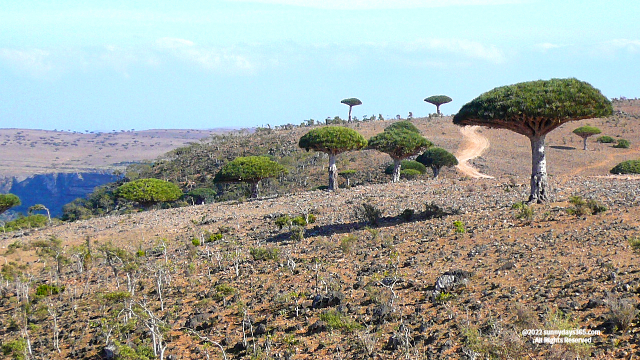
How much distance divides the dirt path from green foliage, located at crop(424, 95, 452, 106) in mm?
18014

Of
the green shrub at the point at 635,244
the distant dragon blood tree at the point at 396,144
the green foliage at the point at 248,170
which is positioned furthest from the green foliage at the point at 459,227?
the green foliage at the point at 248,170

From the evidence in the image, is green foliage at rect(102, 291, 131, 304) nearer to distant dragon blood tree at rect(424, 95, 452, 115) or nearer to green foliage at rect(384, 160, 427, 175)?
green foliage at rect(384, 160, 427, 175)

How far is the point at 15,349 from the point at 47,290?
472 cm

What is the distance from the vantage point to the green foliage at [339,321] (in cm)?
1130

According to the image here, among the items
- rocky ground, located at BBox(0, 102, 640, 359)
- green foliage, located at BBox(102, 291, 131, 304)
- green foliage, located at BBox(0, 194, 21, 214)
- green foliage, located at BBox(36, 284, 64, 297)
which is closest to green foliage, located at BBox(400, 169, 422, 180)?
rocky ground, located at BBox(0, 102, 640, 359)

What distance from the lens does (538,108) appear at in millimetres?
16188

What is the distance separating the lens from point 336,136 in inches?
1265

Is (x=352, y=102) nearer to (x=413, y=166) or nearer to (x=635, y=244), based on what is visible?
(x=413, y=166)

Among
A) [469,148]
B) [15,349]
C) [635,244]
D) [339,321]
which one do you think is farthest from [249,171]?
[469,148]

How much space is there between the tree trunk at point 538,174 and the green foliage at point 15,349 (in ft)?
48.3

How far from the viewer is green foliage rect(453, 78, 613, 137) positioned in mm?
16203

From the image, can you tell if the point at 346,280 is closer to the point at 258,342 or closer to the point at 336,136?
the point at 258,342

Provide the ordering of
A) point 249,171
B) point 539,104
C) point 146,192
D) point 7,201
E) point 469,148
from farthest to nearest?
1. point 469,148
2. point 7,201
3. point 146,192
4. point 249,171
5. point 539,104

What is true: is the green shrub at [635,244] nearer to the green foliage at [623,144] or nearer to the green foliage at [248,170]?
the green foliage at [248,170]
